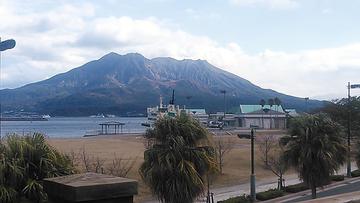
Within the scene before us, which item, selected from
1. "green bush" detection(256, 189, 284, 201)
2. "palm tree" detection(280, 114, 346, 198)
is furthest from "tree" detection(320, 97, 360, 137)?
"palm tree" detection(280, 114, 346, 198)

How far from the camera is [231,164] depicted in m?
55.0

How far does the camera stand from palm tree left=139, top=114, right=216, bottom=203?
53.5ft

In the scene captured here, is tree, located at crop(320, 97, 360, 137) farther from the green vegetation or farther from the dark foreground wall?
the dark foreground wall

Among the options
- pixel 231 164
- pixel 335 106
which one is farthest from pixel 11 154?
pixel 335 106

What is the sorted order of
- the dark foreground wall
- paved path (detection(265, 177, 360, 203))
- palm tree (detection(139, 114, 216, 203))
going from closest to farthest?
the dark foreground wall
palm tree (detection(139, 114, 216, 203))
paved path (detection(265, 177, 360, 203))

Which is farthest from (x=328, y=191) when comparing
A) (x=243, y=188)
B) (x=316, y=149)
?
(x=316, y=149)

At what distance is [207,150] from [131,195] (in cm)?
1228

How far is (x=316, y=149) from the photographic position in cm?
2402

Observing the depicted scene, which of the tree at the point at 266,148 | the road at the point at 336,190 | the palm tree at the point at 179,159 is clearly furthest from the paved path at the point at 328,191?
the palm tree at the point at 179,159

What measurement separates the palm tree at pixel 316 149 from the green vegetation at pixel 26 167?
1795cm

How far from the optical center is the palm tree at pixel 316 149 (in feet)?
78.5

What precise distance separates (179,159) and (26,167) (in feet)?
30.4

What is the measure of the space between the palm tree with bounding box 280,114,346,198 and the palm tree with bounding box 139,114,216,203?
29.2ft

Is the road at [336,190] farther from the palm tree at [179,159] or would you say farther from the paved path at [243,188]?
the palm tree at [179,159]
